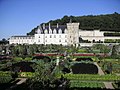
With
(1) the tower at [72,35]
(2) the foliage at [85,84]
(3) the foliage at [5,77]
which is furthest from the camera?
(1) the tower at [72,35]

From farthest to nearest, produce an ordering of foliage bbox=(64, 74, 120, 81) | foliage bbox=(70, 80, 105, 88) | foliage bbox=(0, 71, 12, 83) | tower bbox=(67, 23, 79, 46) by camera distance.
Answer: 1. tower bbox=(67, 23, 79, 46)
2. foliage bbox=(64, 74, 120, 81)
3. foliage bbox=(0, 71, 12, 83)
4. foliage bbox=(70, 80, 105, 88)

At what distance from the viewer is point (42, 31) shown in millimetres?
62688

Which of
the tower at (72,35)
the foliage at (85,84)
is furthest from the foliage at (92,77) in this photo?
the tower at (72,35)

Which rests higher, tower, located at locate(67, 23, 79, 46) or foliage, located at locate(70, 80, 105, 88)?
tower, located at locate(67, 23, 79, 46)

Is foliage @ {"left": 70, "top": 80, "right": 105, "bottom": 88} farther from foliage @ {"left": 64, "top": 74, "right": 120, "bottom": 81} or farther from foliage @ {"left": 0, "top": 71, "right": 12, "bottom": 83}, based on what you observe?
foliage @ {"left": 0, "top": 71, "right": 12, "bottom": 83}

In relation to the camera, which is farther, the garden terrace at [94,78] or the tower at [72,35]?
the tower at [72,35]

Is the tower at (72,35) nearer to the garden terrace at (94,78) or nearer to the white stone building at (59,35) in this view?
the white stone building at (59,35)

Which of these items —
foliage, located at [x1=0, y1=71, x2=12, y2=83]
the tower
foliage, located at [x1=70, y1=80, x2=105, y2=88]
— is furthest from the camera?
the tower

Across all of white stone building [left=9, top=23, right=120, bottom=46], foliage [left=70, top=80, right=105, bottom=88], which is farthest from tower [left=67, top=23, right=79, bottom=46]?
foliage [left=70, top=80, right=105, bottom=88]

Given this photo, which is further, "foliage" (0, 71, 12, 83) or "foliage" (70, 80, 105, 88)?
"foliage" (0, 71, 12, 83)

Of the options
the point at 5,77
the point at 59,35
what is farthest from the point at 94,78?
the point at 59,35

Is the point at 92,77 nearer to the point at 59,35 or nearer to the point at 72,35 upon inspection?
the point at 59,35

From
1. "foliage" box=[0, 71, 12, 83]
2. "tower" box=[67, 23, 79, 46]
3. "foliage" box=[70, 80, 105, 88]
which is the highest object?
"tower" box=[67, 23, 79, 46]

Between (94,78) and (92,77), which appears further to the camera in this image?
(92,77)
